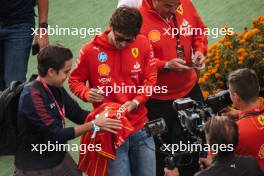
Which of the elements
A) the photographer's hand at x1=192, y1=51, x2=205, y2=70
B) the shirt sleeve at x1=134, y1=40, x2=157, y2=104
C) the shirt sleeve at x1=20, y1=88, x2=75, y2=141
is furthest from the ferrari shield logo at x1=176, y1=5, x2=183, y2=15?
the shirt sleeve at x1=20, y1=88, x2=75, y2=141

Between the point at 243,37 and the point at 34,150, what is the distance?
304cm

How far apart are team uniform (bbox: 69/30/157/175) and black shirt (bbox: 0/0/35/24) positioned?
4.35ft

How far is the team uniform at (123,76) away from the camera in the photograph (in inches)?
158

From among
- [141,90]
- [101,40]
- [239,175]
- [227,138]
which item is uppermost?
[101,40]

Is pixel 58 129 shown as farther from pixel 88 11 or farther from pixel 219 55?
pixel 88 11

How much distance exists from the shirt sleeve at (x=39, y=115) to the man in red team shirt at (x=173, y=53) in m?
1.11

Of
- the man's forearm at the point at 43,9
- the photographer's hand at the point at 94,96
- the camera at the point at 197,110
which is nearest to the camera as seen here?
the camera at the point at 197,110

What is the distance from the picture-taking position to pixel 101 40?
4.00m

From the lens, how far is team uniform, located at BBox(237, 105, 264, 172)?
3.69m

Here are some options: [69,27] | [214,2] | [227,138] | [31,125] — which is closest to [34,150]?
[31,125]

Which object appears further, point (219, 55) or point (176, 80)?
point (219, 55)

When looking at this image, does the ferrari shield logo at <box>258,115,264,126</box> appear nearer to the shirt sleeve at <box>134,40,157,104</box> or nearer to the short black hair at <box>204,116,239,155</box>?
the short black hair at <box>204,116,239,155</box>

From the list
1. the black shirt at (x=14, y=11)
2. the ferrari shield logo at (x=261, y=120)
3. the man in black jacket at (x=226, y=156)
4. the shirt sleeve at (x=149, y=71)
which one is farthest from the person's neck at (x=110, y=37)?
the black shirt at (x=14, y=11)

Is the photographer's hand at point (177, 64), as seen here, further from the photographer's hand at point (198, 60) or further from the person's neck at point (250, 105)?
the person's neck at point (250, 105)
